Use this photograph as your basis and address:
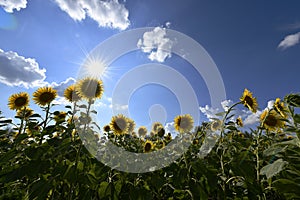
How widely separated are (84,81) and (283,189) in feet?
8.27

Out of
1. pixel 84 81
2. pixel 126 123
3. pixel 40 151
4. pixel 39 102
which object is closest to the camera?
pixel 40 151

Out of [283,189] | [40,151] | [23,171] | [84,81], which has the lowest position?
[283,189]

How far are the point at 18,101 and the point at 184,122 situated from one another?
3.41m

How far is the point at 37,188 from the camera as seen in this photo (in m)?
1.36

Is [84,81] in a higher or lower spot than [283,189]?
higher

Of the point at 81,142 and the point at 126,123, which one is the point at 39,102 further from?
the point at 81,142

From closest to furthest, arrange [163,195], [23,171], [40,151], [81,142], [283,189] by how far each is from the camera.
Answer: [283,189] < [23,171] < [40,151] < [81,142] < [163,195]

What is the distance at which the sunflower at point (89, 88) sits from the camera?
2898 millimetres

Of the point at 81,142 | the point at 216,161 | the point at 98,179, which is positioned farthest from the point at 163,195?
the point at 81,142

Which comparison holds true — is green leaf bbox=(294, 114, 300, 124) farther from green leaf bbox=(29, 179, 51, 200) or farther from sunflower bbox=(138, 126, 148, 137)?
sunflower bbox=(138, 126, 148, 137)

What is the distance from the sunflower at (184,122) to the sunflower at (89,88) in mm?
2785

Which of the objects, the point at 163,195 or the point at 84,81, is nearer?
the point at 163,195

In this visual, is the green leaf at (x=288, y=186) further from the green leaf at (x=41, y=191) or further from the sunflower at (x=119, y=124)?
the sunflower at (x=119, y=124)

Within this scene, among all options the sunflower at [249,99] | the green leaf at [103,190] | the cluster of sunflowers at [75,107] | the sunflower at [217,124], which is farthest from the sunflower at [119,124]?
the green leaf at [103,190]
